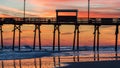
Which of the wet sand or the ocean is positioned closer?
the wet sand

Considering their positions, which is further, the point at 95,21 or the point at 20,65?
the point at 95,21

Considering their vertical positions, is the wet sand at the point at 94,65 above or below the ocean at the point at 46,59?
above

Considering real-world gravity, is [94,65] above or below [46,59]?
above

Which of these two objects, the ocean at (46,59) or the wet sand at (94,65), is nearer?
the wet sand at (94,65)

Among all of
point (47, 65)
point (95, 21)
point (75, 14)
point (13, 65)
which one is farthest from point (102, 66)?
point (75, 14)

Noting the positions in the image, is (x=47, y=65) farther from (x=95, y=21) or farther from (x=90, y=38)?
(x=90, y=38)

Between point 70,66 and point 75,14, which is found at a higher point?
point 75,14

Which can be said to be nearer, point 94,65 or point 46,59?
point 94,65

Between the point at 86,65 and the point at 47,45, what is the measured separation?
4483 cm

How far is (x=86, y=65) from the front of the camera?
118 ft

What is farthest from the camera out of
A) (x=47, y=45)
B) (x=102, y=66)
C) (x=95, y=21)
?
(x=47, y=45)

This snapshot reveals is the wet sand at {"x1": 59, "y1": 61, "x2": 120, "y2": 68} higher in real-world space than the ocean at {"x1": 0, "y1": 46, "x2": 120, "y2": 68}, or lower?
higher

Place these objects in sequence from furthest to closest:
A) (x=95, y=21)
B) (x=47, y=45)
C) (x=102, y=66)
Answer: (x=47, y=45) < (x=95, y=21) < (x=102, y=66)

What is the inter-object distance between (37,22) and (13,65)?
60.3ft
